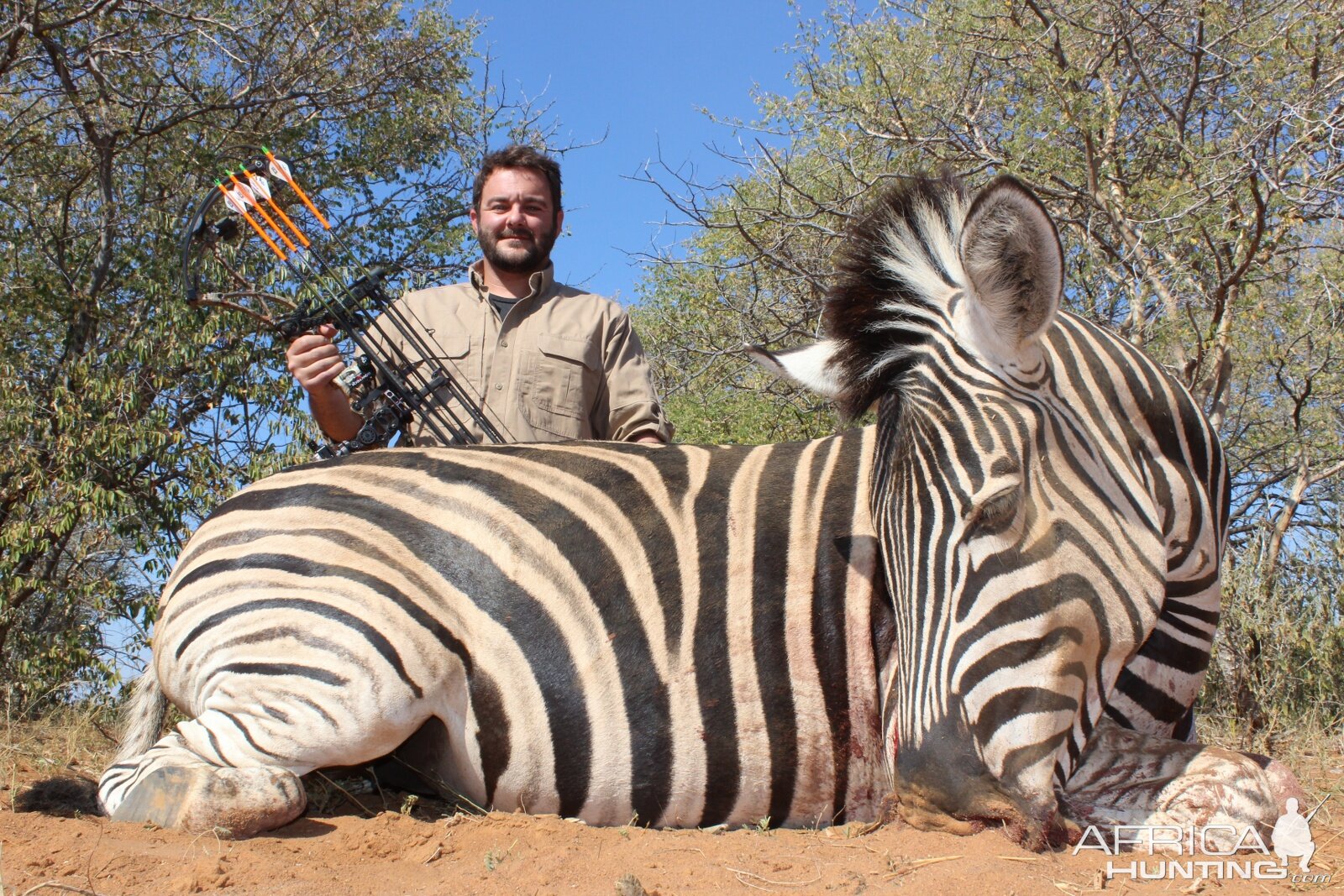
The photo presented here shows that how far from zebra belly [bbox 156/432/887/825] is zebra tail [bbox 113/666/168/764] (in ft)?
0.62

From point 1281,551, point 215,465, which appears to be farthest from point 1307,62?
point 215,465

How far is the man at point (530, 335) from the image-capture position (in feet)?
15.0

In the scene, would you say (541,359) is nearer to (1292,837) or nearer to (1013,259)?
(1013,259)

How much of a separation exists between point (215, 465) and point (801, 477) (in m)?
4.82

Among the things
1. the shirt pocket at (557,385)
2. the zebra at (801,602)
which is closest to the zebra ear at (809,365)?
the zebra at (801,602)

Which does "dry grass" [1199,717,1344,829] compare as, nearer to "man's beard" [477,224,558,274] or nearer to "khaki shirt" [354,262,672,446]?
"khaki shirt" [354,262,672,446]

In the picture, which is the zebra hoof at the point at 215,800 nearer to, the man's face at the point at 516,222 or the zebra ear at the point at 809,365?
the zebra ear at the point at 809,365

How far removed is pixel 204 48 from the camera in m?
8.84

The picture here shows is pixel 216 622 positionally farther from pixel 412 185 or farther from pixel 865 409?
pixel 412 185

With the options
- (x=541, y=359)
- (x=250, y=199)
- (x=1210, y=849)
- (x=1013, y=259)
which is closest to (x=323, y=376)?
(x=250, y=199)

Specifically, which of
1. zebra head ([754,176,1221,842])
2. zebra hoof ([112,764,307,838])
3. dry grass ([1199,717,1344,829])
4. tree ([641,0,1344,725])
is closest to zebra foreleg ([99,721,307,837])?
zebra hoof ([112,764,307,838])

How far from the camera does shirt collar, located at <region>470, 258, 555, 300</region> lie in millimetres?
4770

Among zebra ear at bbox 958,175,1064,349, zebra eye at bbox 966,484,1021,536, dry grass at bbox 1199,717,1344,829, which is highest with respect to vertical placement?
zebra ear at bbox 958,175,1064,349

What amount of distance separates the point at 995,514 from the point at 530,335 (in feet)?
8.92
